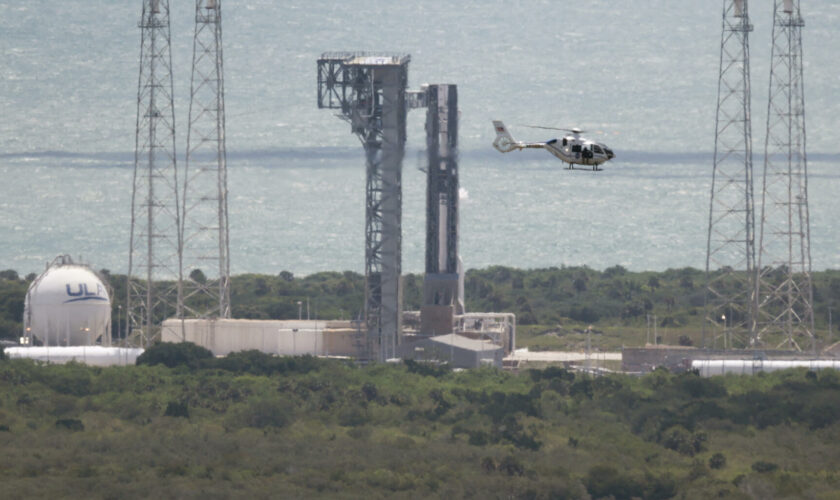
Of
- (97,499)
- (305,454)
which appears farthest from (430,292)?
(97,499)

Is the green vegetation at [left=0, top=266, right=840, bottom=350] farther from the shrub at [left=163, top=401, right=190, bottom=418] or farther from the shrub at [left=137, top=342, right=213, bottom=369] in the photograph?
the shrub at [left=163, top=401, right=190, bottom=418]

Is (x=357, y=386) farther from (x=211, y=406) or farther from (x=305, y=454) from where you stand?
(x=305, y=454)

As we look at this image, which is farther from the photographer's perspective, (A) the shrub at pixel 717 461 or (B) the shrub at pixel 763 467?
(A) the shrub at pixel 717 461

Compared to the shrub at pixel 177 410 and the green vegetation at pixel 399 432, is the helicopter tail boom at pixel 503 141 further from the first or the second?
the shrub at pixel 177 410

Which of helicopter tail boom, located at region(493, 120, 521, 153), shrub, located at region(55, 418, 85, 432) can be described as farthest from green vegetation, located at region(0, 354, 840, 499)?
helicopter tail boom, located at region(493, 120, 521, 153)

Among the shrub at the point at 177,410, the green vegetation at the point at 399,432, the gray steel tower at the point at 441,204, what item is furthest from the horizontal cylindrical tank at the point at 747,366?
the shrub at the point at 177,410

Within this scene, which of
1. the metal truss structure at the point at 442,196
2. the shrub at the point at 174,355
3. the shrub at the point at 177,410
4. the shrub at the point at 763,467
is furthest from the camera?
the metal truss structure at the point at 442,196

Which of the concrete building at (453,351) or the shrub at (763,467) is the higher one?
the concrete building at (453,351)

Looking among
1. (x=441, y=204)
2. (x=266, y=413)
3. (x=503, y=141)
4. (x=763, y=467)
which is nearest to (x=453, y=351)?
(x=441, y=204)
